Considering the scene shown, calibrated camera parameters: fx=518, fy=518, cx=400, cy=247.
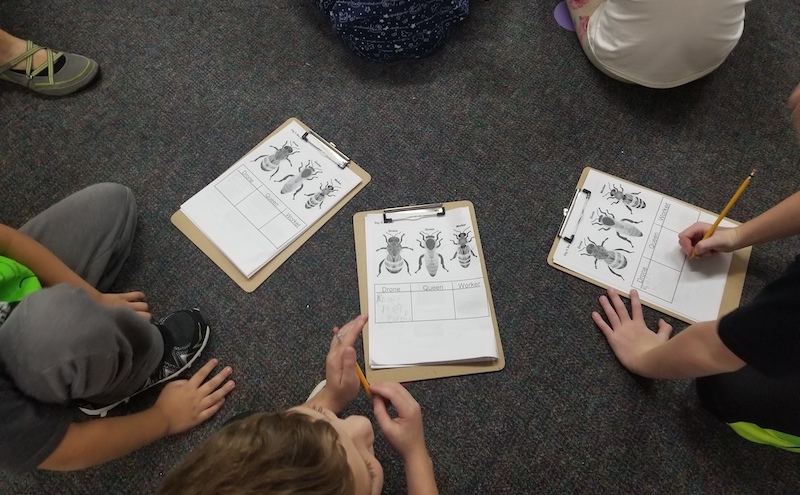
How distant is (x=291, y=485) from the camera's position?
0.47 meters

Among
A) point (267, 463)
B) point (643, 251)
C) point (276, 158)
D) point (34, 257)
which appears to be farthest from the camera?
point (276, 158)

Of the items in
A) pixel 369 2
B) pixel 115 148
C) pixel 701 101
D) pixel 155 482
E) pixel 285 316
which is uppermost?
pixel 369 2

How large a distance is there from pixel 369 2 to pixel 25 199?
843mm

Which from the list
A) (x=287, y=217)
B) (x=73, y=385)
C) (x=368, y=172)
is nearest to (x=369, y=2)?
(x=368, y=172)

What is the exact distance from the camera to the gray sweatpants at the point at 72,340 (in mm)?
660

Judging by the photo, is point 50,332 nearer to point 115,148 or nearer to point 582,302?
point 115,148

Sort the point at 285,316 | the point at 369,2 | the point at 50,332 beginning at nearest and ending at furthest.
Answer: the point at 50,332 → the point at 285,316 → the point at 369,2

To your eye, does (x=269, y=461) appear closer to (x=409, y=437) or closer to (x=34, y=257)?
(x=409, y=437)

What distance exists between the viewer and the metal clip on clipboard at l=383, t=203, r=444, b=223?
1.06 m

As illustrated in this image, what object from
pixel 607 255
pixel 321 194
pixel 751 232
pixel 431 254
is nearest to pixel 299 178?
pixel 321 194

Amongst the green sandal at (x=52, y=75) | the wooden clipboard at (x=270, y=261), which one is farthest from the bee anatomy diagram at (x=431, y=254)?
the green sandal at (x=52, y=75)

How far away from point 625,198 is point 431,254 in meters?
0.42

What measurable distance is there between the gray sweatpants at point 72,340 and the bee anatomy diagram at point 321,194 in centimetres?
38

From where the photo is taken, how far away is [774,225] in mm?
890
